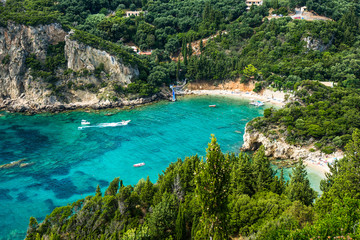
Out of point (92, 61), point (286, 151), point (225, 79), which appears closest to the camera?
point (286, 151)

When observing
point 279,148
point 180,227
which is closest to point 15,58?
point 279,148

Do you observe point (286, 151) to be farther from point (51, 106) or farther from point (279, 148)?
point (51, 106)

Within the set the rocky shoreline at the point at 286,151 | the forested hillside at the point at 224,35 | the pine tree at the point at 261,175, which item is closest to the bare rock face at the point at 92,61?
the forested hillside at the point at 224,35

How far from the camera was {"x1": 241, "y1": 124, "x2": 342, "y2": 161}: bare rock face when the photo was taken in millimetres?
44594

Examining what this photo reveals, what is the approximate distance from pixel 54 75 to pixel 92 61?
10.8 metres

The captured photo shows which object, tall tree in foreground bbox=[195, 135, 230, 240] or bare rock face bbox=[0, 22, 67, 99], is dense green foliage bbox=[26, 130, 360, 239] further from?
bare rock face bbox=[0, 22, 67, 99]

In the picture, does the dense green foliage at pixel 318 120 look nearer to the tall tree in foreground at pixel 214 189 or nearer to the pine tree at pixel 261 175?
the pine tree at pixel 261 175

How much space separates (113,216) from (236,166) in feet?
49.5

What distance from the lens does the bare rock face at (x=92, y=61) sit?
74750 millimetres

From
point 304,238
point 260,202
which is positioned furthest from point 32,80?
point 304,238

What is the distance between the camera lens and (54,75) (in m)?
73.8

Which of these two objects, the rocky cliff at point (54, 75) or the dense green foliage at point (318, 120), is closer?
the dense green foliage at point (318, 120)

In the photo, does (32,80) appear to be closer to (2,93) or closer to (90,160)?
(2,93)

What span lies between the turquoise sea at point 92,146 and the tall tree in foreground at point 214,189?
2483cm
